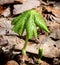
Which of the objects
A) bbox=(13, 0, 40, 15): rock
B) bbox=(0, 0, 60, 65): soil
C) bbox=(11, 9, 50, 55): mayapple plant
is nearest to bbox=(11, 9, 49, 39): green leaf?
bbox=(11, 9, 50, 55): mayapple plant

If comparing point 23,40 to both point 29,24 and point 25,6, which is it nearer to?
point 29,24

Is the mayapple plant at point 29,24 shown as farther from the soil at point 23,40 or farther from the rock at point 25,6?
the rock at point 25,6

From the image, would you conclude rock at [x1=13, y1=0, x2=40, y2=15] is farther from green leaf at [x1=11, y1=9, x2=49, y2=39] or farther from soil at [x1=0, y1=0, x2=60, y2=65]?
green leaf at [x1=11, y1=9, x2=49, y2=39]

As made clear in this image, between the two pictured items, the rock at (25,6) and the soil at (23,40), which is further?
the rock at (25,6)

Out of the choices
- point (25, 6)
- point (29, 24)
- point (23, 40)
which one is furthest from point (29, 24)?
point (25, 6)

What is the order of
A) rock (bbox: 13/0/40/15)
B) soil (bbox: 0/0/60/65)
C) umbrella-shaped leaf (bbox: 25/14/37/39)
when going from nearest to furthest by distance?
umbrella-shaped leaf (bbox: 25/14/37/39) → soil (bbox: 0/0/60/65) → rock (bbox: 13/0/40/15)

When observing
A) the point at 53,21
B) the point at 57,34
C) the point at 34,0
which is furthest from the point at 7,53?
the point at 34,0

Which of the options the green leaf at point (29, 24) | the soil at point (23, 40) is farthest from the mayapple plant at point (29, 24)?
the soil at point (23, 40)

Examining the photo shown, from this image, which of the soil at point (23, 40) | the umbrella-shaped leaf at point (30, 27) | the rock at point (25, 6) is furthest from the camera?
the rock at point (25, 6)

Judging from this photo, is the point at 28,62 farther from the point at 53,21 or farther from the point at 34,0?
the point at 34,0
